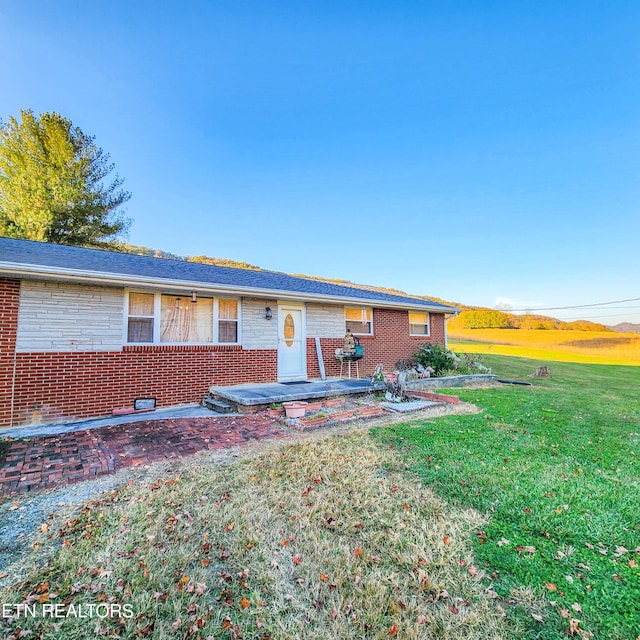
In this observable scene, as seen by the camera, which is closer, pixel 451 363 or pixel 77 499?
pixel 77 499

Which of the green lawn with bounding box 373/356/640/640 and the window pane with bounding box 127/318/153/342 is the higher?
the window pane with bounding box 127/318/153/342

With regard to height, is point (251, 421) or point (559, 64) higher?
point (559, 64)

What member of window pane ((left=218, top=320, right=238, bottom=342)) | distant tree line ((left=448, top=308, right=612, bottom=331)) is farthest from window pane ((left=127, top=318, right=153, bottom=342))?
distant tree line ((left=448, top=308, right=612, bottom=331))

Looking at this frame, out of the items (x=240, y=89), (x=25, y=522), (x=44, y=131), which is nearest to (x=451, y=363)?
(x=25, y=522)

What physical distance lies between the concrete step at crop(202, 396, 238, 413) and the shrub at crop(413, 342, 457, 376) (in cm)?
761

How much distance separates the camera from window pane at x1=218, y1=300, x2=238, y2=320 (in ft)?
28.7

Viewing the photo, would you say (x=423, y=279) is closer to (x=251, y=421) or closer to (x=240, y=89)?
(x=240, y=89)

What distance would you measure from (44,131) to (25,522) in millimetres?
26330

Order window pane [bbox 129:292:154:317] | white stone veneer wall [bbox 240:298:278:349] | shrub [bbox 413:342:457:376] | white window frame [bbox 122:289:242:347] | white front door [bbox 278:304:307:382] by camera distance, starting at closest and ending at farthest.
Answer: white window frame [bbox 122:289:242:347]
window pane [bbox 129:292:154:317]
white stone veneer wall [bbox 240:298:278:349]
white front door [bbox 278:304:307:382]
shrub [bbox 413:342:457:376]

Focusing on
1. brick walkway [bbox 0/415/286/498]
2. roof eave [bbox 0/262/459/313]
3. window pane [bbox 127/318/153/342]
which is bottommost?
brick walkway [bbox 0/415/286/498]

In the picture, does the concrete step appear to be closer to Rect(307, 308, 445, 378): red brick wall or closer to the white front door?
the white front door

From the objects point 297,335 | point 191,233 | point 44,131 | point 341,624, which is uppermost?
point 44,131

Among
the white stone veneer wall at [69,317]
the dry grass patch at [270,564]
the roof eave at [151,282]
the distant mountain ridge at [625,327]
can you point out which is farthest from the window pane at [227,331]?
the distant mountain ridge at [625,327]

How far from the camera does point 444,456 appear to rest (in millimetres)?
4699
